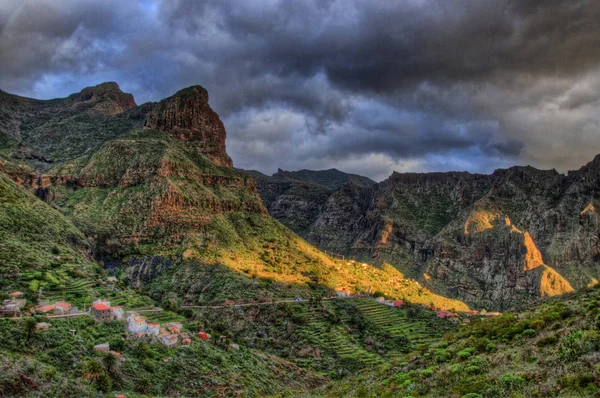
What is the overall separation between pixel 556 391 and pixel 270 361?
60543 mm

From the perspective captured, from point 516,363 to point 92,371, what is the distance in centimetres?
3720

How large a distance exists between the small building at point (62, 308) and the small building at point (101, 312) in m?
2.83

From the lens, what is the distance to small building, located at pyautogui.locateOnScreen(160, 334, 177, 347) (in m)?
60.5

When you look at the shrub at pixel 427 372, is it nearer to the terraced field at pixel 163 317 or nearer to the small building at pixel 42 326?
the small building at pixel 42 326

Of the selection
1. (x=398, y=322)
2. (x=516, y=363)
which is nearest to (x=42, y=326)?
(x=516, y=363)

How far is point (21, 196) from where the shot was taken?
97.5 m

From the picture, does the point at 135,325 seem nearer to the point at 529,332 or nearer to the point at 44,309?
the point at 44,309

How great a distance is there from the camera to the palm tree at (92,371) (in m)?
42.8

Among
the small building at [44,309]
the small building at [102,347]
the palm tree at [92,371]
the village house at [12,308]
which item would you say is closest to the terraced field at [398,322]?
the small building at [102,347]

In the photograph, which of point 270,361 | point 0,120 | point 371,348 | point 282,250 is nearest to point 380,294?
point 282,250

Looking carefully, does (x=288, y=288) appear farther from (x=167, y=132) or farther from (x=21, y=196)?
(x=167, y=132)

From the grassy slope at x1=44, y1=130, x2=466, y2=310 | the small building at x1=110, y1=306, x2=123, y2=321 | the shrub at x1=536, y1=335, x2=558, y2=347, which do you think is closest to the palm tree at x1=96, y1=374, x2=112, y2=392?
the small building at x1=110, y1=306, x2=123, y2=321

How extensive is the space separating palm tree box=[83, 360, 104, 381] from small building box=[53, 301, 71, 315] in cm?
1595

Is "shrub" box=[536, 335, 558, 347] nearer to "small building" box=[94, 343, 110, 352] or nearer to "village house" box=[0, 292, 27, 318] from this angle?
"small building" box=[94, 343, 110, 352]
